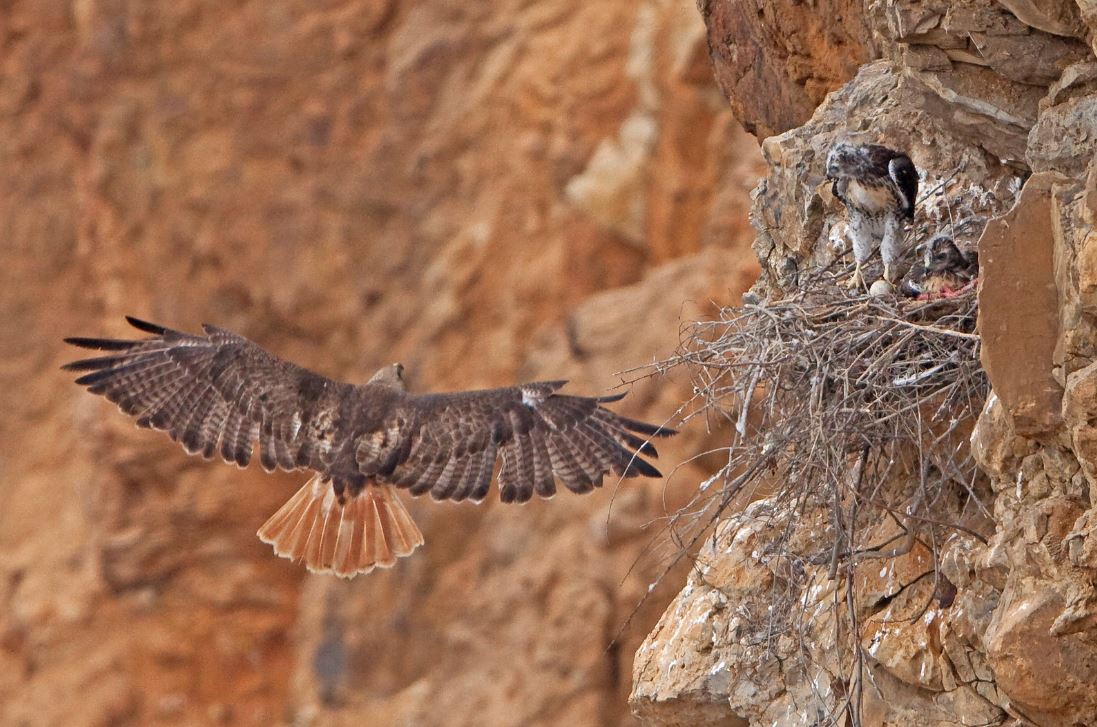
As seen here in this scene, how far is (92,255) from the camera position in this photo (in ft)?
60.2

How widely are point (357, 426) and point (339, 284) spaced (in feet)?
24.4

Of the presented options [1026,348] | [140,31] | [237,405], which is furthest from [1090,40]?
[140,31]

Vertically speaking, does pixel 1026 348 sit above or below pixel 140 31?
below

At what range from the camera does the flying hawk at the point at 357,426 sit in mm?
9109

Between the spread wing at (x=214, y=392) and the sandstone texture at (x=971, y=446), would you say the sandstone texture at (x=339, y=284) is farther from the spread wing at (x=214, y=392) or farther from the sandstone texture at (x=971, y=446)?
the sandstone texture at (x=971, y=446)

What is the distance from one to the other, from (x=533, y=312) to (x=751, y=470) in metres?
9.56

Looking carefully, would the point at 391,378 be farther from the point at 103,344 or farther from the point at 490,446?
the point at 103,344

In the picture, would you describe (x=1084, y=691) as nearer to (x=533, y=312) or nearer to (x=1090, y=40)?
(x=1090, y=40)

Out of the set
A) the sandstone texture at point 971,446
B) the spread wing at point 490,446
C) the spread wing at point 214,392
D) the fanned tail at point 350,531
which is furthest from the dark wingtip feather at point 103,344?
the sandstone texture at point 971,446

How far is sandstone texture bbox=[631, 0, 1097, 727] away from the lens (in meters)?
4.47

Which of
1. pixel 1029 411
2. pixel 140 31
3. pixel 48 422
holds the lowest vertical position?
pixel 1029 411

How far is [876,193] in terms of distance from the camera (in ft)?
18.7

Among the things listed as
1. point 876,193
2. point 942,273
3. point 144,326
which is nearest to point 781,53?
point 876,193

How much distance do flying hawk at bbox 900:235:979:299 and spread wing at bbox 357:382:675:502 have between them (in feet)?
12.4
